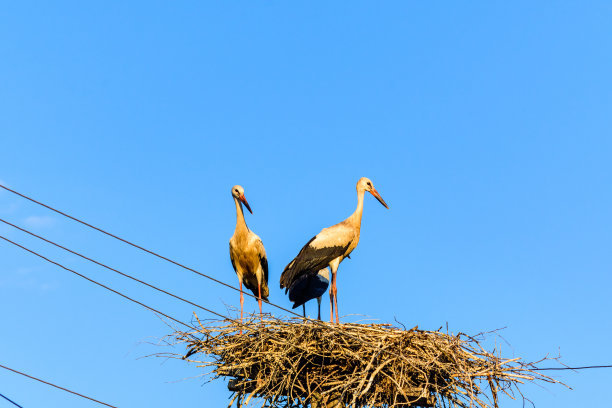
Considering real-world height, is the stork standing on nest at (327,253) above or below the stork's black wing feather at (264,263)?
below

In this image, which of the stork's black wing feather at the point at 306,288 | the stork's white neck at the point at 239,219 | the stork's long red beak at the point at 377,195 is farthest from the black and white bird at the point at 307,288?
the stork's long red beak at the point at 377,195

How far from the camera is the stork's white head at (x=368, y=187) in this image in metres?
10.4

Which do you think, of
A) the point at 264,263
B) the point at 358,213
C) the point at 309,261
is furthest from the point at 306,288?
the point at 358,213

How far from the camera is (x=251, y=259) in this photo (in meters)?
10.2

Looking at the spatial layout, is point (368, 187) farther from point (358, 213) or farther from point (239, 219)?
point (239, 219)

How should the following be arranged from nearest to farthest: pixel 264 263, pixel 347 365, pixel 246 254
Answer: pixel 347 365 → pixel 246 254 → pixel 264 263

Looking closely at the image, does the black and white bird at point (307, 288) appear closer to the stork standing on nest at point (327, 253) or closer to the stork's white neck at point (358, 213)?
the stork standing on nest at point (327, 253)

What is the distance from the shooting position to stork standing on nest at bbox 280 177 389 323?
31.0ft

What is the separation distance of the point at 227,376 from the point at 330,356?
101cm

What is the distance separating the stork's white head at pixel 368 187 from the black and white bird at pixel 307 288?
117 centimetres

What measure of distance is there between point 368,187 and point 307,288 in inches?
61.1

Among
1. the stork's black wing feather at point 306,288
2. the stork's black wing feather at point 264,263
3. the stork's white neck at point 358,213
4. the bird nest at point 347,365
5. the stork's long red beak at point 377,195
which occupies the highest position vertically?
the stork's long red beak at point 377,195

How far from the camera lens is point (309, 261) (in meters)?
9.42

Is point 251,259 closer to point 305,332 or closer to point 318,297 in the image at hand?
point 318,297
